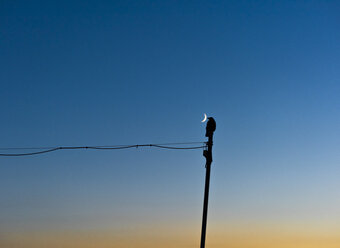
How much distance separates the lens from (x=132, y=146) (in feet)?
73.9

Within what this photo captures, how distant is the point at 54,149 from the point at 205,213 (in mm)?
8186

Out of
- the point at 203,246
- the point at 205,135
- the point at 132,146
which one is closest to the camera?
the point at 203,246

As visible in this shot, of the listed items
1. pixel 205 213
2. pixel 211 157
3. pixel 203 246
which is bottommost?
pixel 203 246

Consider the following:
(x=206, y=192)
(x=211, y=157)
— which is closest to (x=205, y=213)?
(x=206, y=192)

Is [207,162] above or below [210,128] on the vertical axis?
below

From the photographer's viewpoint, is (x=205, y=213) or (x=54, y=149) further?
(x=54, y=149)

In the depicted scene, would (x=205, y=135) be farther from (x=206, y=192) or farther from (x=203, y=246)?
(x=203, y=246)

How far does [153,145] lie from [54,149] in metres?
4.99

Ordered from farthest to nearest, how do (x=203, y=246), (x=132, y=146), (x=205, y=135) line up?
(x=132, y=146)
(x=205, y=135)
(x=203, y=246)

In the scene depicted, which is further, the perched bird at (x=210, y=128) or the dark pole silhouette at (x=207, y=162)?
the perched bird at (x=210, y=128)

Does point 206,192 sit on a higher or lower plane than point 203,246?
higher

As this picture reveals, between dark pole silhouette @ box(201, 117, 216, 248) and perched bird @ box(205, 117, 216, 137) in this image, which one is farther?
perched bird @ box(205, 117, 216, 137)

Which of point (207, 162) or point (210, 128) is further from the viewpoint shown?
point (210, 128)

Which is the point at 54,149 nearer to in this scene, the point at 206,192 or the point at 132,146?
the point at 132,146
